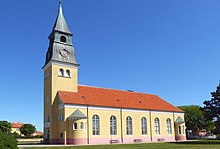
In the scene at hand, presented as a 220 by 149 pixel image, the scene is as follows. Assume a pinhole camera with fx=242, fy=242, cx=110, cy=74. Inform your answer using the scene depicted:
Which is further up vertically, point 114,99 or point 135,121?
point 114,99

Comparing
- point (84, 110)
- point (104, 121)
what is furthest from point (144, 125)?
point (84, 110)

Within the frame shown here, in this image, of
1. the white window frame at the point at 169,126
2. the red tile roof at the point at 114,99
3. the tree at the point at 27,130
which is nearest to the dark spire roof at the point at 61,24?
the red tile roof at the point at 114,99

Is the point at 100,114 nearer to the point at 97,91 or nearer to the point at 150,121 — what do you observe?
the point at 97,91

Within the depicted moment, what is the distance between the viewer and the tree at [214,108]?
41.1 meters

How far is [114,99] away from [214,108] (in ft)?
59.9

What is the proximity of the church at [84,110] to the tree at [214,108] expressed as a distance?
11.4 m

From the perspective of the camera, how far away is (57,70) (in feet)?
144

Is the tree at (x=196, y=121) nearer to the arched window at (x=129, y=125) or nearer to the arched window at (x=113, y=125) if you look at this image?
the arched window at (x=129, y=125)

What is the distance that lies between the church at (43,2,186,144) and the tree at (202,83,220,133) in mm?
11359

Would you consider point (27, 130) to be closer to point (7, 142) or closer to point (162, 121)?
point (162, 121)

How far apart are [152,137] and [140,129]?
3.33 metres

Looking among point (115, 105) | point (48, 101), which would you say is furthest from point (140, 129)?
point (48, 101)

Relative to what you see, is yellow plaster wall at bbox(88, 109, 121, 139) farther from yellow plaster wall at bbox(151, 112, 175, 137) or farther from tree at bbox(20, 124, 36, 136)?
tree at bbox(20, 124, 36, 136)

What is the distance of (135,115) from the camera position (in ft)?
157
